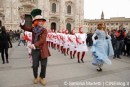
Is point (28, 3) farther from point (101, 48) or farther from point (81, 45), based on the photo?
point (101, 48)

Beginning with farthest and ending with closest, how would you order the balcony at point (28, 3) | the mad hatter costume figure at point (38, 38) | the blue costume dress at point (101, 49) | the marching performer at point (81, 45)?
the balcony at point (28, 3)
the marching performer at point (81, 45)
the blue costume dress at point (101, 49)
the mad hatter costume figure at point (38, 38)

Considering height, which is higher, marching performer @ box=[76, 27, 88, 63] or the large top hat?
the large top hat

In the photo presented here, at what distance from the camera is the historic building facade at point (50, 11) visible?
40500 millimetres

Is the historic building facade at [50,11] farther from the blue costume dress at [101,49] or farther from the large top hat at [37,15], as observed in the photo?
the large top hat at [37,15]

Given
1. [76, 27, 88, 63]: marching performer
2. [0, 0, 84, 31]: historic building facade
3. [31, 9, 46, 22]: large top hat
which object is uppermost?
[0, 0, 84, 31]: historic building facade

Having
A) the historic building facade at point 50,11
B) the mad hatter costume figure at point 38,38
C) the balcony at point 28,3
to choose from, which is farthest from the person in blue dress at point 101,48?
the balcony at point 28,3

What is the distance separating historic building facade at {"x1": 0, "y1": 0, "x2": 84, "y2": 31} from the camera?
133 feet

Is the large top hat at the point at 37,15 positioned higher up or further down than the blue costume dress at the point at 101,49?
higher up

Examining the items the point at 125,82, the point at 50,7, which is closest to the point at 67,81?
the point at 125,82

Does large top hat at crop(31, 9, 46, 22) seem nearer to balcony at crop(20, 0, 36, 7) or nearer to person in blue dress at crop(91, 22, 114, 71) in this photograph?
person in blue dress at crop(91, 22, 114, 71)

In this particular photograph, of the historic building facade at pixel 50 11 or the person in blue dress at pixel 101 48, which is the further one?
the historic building facade at pixel 50 11

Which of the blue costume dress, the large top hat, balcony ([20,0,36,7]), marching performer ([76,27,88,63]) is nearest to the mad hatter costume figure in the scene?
the large top hat

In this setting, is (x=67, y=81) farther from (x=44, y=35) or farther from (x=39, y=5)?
(x=39, y=5)

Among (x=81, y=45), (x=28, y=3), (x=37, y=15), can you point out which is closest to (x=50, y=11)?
(x=28, y=3)
